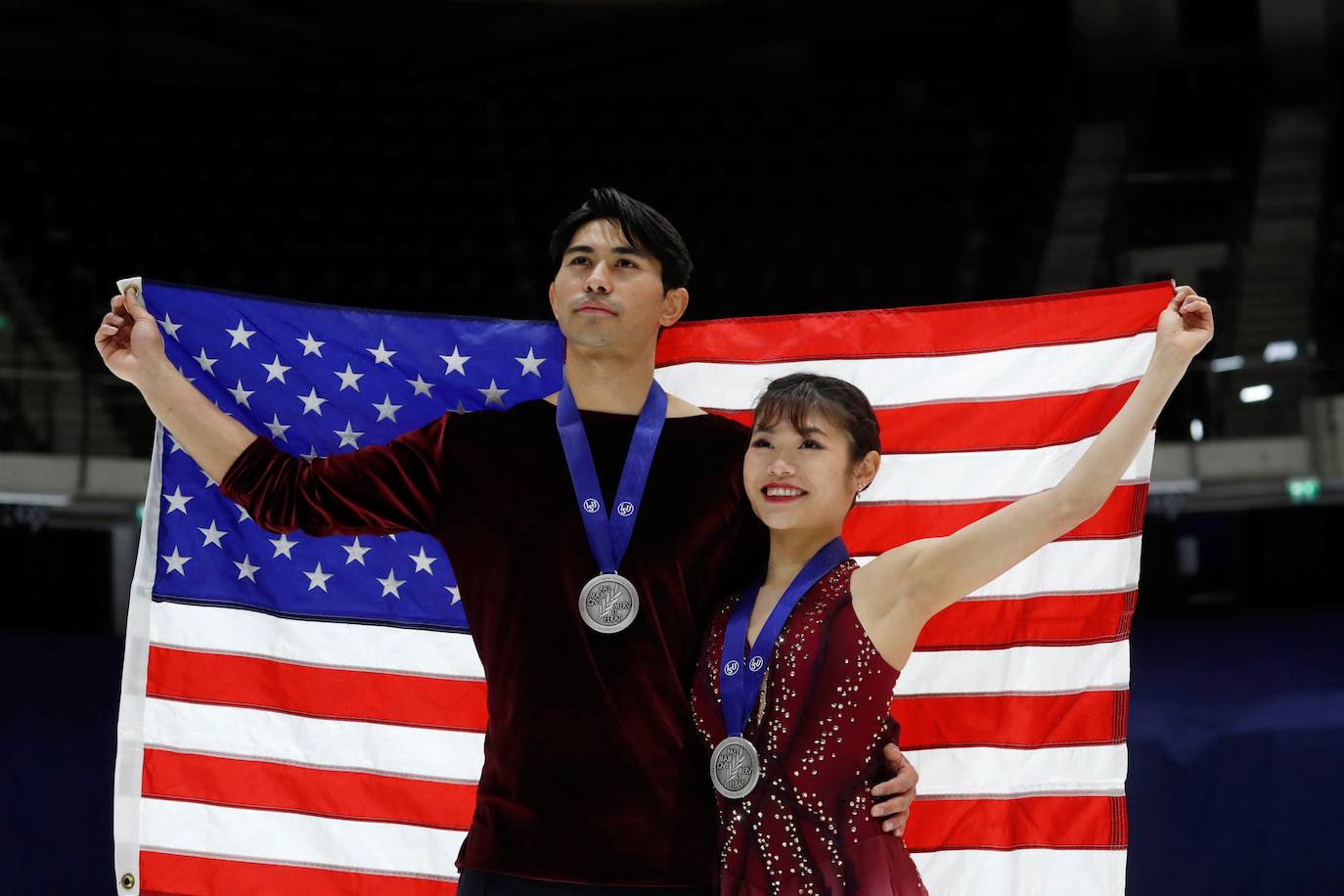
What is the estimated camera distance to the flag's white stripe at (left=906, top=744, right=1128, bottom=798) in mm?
2795

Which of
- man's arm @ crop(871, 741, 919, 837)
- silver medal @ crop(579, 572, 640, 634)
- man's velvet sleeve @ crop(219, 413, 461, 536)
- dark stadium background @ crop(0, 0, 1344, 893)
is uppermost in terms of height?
dark stadium background @ crop(0, 0, 1344, 893)

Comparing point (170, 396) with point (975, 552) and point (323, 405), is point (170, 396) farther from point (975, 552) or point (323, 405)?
A: point (975, 552)

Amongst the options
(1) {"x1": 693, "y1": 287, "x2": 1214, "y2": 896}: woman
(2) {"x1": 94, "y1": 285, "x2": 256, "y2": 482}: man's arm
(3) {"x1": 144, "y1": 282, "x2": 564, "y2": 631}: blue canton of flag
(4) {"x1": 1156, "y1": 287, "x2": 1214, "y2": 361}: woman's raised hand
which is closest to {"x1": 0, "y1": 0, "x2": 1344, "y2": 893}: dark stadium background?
(3) {"x1": 144, "y1": 282, "x2": 564, "y2": 631}: blue canton of flag

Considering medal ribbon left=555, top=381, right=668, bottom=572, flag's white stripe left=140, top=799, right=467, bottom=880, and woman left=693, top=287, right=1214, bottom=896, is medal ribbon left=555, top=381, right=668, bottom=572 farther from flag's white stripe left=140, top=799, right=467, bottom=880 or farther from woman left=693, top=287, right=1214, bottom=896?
flag's white stripe left=140, top=799, right=467, bottom=880

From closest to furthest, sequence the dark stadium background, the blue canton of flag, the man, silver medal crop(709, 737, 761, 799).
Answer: silver medal crop(709, 737, 761, 799) → the man → the blue canton of flag → the dark stadium background

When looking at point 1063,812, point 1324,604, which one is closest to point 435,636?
point 1063,812

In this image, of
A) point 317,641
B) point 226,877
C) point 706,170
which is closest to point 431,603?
point 317,641

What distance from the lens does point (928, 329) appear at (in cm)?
303

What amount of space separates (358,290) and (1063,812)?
8.05 m

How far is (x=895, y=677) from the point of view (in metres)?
2.32

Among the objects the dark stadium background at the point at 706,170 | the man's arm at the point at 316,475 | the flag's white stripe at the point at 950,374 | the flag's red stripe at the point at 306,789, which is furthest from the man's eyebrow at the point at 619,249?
the dark stadium background at the point at 706,170

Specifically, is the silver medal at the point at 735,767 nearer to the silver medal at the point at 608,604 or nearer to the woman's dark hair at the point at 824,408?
the silver medal at the point at 608,604

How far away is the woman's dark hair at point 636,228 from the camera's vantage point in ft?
8.30

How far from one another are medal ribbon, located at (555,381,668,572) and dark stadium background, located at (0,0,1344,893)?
4.93 metres
